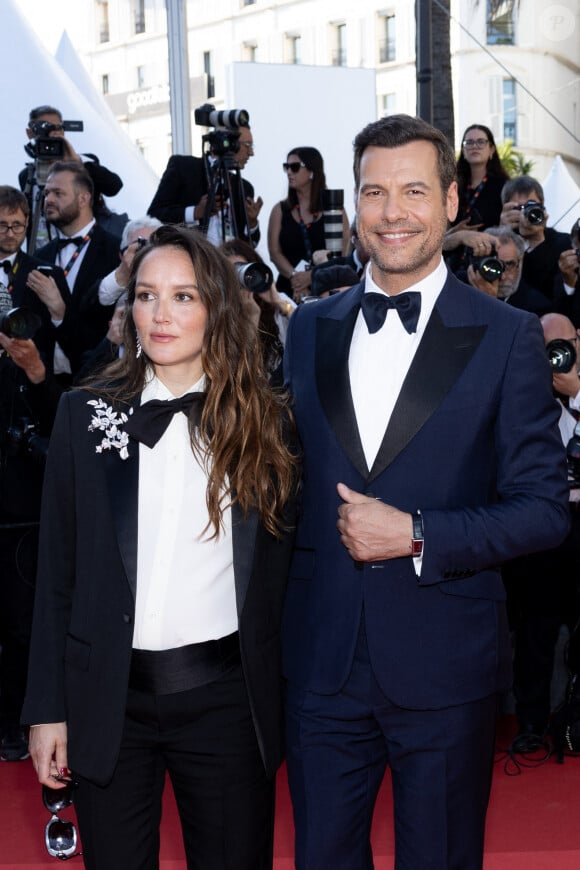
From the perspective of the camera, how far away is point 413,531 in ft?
7.02

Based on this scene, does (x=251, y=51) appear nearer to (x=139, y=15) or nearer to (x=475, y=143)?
(x=139, y=15)

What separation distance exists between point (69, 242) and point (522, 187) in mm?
2201

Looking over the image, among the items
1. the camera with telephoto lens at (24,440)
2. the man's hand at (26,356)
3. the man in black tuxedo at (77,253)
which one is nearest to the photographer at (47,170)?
the man in black tuxedo at (77,253)

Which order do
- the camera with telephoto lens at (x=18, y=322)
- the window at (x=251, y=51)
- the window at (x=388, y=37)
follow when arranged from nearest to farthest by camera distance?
the camera with telephoto lens at (x=18, y=322)
the window at (x=388, y=37)
the window at (x=251, y=51)

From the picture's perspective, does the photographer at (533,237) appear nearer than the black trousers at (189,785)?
No

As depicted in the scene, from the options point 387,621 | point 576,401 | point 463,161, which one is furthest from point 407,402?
point 463,161

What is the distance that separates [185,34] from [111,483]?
6693mm

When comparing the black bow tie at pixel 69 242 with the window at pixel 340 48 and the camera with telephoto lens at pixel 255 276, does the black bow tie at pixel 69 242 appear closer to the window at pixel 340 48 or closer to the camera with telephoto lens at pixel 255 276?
the camera with telephoto lens at pixel 255 276

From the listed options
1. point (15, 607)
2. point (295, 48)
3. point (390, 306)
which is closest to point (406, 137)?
point (390, 306)

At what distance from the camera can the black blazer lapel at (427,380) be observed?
2.22m

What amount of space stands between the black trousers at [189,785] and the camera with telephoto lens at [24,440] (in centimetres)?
195

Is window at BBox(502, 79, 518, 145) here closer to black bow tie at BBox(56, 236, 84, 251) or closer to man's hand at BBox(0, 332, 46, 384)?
black bow tie at BBox(56, 236, 84, 251)

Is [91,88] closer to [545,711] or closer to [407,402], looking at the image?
[545,711]

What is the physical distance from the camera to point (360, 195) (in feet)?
7.75
